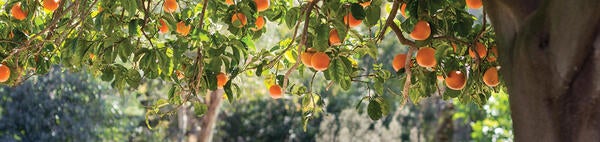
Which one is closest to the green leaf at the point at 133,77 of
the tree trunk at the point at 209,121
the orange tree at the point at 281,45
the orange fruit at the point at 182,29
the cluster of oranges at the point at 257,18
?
the orange tree at the point at 281,45

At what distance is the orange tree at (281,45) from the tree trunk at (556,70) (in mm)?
427

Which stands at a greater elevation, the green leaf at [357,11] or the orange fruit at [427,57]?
the green leaf at [357,11]

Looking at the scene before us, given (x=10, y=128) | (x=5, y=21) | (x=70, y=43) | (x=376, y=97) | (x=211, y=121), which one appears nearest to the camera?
(x=70, y=43)

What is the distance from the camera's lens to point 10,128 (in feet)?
→ 31.2

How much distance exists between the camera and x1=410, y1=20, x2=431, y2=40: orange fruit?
2.44 metres

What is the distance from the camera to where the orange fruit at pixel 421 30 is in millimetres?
2441

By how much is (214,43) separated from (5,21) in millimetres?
958

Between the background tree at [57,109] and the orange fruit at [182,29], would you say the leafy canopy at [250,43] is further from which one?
the background tree at [57,109]

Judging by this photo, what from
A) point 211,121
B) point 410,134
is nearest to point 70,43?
point 211,121

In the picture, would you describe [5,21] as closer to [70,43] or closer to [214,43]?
[70,43]

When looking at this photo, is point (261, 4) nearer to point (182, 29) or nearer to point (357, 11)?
point (182, 29)

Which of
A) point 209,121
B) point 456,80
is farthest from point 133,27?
point 209,121

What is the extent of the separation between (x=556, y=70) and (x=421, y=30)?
588 mm

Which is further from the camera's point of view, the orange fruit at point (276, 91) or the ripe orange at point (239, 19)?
the orange fruit at point (276, 91)
